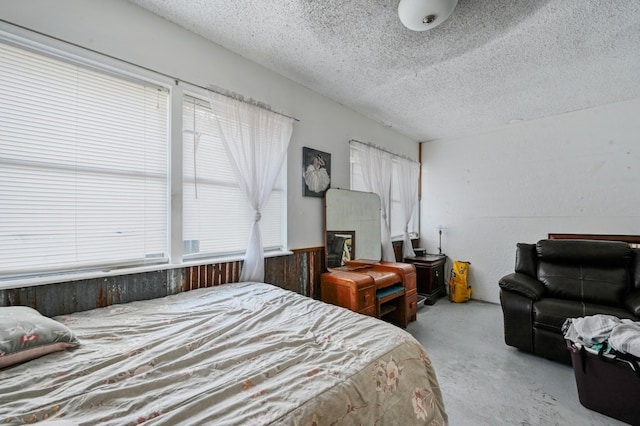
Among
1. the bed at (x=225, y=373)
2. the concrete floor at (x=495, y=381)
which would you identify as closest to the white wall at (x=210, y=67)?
the bed at (x=225, y=373)

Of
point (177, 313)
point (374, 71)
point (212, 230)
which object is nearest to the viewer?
point (177, 313)

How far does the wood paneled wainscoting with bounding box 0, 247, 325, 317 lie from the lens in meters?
1.46

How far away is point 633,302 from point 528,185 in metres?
2.04

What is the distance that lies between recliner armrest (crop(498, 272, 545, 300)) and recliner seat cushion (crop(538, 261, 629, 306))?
0.13m

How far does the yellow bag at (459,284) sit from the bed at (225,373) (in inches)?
129

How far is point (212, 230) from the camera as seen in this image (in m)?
2.23

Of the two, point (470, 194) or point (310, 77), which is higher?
point (310, 77)

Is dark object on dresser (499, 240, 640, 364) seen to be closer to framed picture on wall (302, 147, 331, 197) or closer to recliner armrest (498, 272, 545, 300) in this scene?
recliner armrest (498, 272, 545, 300)

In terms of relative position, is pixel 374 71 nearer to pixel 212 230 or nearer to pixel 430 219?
pixel 212 230

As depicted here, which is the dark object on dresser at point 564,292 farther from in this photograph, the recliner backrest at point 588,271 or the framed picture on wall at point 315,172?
the framed picture on wall at point 315,172

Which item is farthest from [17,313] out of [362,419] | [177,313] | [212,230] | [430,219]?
[430,219]

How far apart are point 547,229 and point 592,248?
45.2 inches

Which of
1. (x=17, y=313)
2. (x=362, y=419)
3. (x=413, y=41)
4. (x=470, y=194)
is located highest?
(x=413, y=41)

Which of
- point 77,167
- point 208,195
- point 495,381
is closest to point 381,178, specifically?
point 208,195
